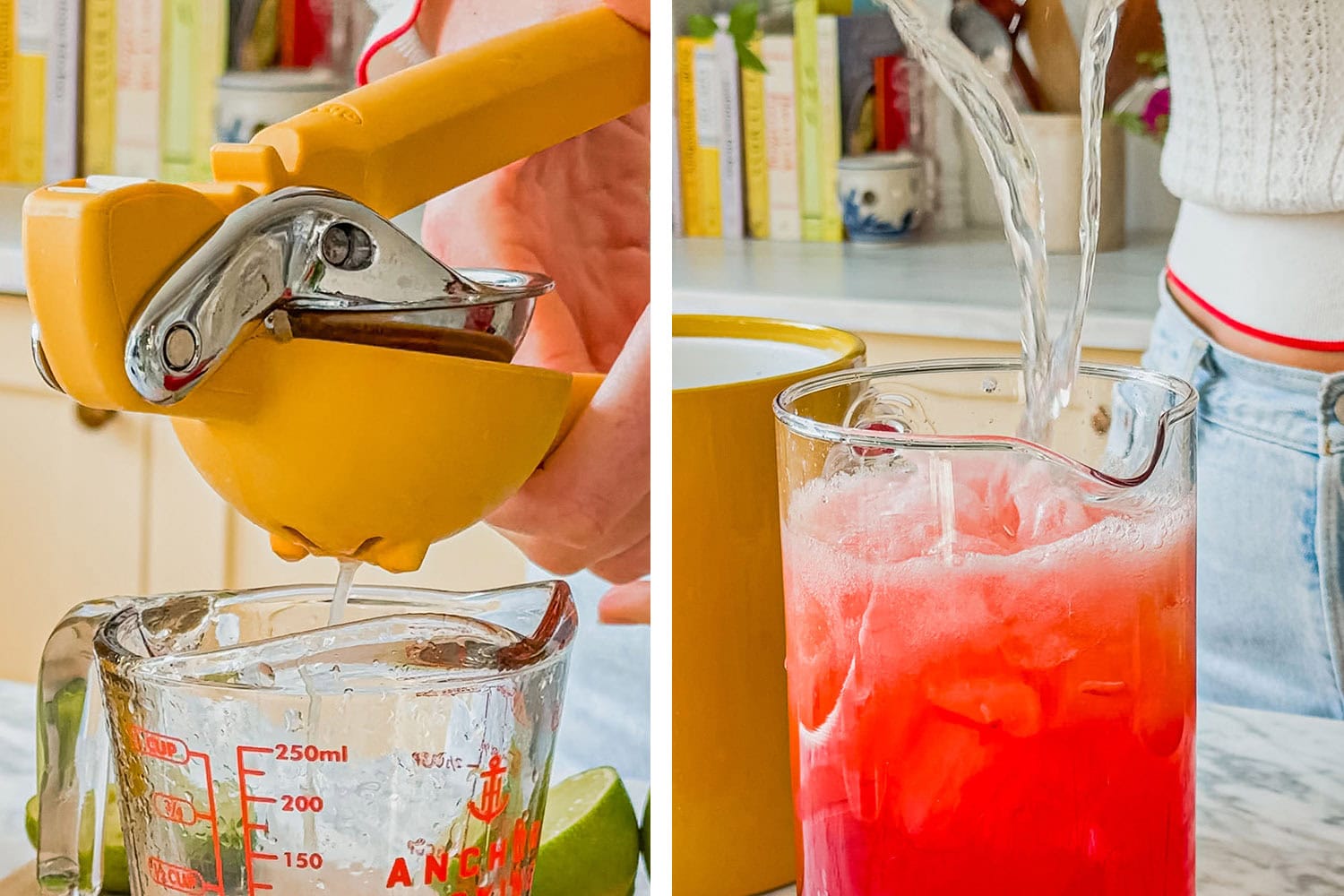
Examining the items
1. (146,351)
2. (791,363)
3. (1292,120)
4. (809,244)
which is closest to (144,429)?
(146,351)

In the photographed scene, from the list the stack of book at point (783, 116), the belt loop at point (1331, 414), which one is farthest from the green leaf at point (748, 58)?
the belt loop at point (1331, 414)

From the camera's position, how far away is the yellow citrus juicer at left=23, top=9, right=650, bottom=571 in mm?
235

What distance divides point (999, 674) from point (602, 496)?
110 millimetres

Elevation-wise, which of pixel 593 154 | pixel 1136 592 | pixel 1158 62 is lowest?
pixel 1136 592

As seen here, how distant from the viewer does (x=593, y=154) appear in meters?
0.35

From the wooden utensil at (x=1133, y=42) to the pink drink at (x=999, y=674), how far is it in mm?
592

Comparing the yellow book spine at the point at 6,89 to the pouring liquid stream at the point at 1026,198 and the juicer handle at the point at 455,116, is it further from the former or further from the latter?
the pouring liquid stream at the point at 1026,198

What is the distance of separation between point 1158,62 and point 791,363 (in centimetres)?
54

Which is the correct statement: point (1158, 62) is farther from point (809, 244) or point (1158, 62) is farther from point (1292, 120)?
point (809, 244)

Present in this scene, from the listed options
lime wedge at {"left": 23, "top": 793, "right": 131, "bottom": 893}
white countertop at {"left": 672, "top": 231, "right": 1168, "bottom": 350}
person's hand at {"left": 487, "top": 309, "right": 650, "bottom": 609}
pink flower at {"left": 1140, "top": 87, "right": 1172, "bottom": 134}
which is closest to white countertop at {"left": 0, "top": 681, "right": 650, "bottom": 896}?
lime wedge at {"left": 23, "top": 793, "right": 131, "bottom": 893}

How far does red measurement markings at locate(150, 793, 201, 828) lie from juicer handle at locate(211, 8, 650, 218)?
0.42ft

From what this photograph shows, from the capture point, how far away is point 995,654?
30 centimetres

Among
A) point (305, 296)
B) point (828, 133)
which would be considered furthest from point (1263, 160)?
point (305, 296)

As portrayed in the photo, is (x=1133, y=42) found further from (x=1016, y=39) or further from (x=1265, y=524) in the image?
(x=1265, y=524)
